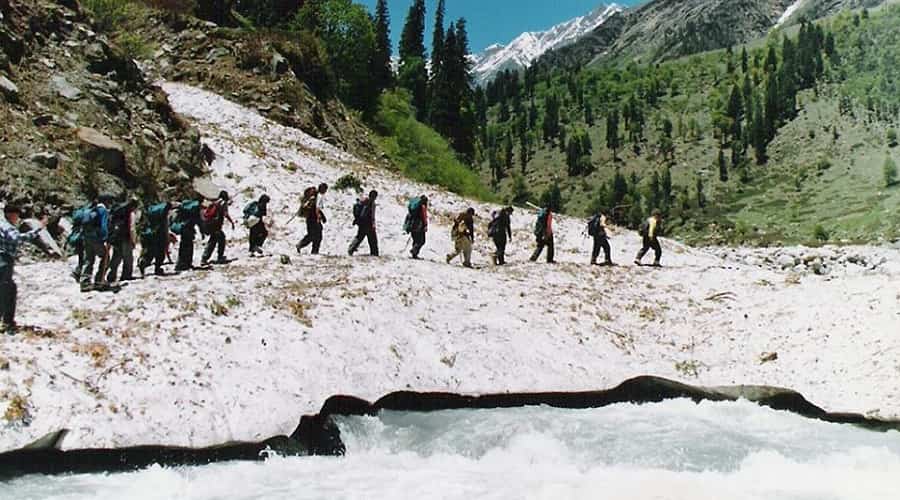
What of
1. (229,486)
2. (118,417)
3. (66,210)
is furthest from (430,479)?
(66,210)

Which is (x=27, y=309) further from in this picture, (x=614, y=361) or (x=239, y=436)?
(x=614, y=361)

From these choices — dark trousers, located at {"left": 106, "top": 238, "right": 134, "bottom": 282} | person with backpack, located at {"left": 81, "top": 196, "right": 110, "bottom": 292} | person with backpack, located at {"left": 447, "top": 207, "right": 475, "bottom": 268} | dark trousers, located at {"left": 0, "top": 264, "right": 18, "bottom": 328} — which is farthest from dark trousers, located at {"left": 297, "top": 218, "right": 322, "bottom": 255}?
dark trousers, located at {"left": 0, "top": 264, "right": 18, "bottom": 328}

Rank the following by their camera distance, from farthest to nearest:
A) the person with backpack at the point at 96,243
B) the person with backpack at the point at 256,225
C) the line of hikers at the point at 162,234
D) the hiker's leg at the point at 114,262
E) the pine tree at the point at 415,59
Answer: the pine tree at the point at 415,59
the person with backpack at the point at 256,225
the hiker's leg at the point at 114,262
the person with backpack at the point at 96,243
the line of hikers at the point at 162,234

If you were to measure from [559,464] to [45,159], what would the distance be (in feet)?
56.0

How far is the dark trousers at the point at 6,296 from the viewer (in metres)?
12.5

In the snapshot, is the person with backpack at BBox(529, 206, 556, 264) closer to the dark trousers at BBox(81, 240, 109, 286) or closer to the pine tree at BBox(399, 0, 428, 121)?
the dark trousers at BBox(81, 240, 109, 286)

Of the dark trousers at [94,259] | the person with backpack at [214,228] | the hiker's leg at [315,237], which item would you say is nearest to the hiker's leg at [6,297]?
the dark trousers at [94,259]

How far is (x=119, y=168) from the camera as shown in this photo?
78.8ft

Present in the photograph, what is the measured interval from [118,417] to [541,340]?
9.39 metres

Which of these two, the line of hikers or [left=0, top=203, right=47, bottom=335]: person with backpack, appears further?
the line of hikers

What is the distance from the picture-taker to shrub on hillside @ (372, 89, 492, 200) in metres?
57.1

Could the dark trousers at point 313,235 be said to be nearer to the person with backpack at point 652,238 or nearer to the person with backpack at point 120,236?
the person with backpack at point 120,236

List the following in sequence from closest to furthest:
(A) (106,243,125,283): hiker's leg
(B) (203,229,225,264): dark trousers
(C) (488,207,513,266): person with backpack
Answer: (A) (106,243,125,283): hiker's leg
(B) (203,229,225,264): dark trousers
(C) (488,207,513,266): person with backpack

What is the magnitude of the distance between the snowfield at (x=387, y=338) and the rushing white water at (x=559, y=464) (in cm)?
93
